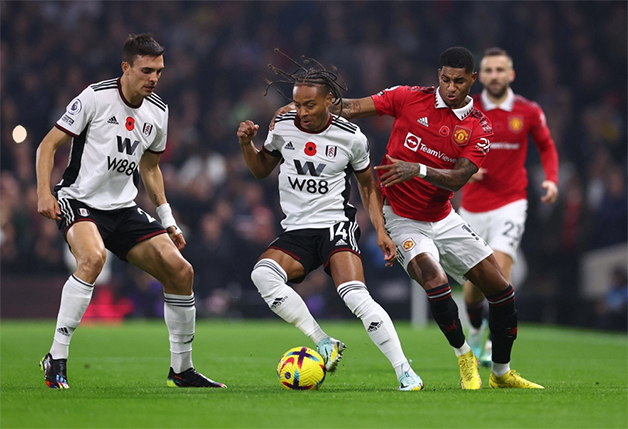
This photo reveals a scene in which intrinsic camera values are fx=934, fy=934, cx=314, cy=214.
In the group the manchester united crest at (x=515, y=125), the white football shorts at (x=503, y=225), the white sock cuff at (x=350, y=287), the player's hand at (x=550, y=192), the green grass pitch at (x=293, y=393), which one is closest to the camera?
the green grass pitch at (x=293, y=393)

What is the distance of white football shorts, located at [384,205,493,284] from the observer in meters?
6.59

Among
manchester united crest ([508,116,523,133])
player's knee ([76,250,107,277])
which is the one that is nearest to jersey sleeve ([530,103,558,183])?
manchester united crest ([508,116,523,133])

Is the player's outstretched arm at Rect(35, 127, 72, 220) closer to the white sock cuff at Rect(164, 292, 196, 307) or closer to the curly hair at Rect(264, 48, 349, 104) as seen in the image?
the white sock cuff at Rect(164, 292, 196, 307)

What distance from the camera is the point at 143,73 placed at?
21.2ft

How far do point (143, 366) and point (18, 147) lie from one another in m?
10.2

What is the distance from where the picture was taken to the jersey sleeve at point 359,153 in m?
6.51

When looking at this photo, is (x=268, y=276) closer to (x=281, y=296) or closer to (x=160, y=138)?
(x=281, y=296)

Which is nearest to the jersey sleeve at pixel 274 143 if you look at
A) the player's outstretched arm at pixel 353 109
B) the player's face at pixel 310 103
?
the player's outstretched arm at pixel 353 109

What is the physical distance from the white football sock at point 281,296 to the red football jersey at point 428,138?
1087mm

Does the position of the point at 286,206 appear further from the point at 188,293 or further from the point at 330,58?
the point at 330,58

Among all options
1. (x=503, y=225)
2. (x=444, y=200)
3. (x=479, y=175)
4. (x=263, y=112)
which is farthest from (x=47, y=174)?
(x=263, y=112)

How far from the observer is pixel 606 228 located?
15.7 meters

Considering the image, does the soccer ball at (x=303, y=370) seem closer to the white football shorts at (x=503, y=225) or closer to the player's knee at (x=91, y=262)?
the player's knee at (x=91, y=262)

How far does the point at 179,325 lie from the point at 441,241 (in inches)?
77.4
